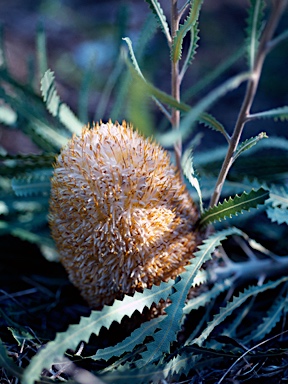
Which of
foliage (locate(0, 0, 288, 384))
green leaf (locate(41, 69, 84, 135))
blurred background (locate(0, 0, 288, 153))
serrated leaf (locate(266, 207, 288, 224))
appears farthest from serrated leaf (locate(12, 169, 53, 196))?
blurred background (locate(0, 0, 288, 153))

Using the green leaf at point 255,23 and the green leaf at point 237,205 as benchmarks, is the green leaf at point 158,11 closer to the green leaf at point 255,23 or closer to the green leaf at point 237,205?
the green leaf at point 255,23

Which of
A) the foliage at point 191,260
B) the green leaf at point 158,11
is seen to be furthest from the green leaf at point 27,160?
the green leaf at point 158,11

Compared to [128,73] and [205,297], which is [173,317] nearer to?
[205,297]

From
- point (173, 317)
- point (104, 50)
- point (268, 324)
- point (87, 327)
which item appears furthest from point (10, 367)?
point (104, 50)

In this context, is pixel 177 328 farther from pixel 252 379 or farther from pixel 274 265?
pixel 274 265

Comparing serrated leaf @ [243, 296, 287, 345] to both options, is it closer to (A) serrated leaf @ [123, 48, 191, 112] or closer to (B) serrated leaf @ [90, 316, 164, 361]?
(B) serrated leaf @ [90, 316, 164, 361]

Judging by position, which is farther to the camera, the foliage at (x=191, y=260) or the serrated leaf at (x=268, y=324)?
the serrated leaf at (x=268, y=324)

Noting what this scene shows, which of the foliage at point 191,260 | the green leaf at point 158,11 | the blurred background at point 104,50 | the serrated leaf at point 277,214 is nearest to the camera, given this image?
the foliage at point 191,260
